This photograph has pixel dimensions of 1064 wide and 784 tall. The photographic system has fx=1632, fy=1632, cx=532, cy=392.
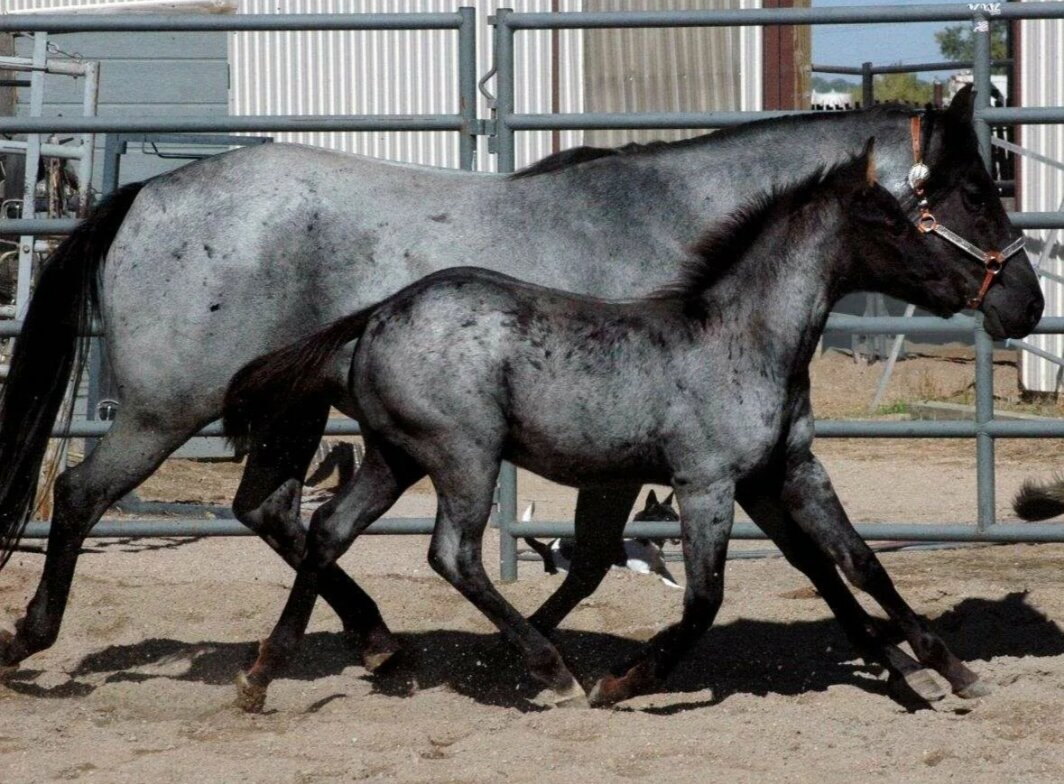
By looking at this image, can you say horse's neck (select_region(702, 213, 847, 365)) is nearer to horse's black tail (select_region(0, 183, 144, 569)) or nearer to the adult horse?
the adult horse

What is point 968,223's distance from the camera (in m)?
4.17

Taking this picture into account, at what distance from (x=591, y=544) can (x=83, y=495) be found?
4.73 feet

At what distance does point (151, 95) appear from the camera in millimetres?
13281

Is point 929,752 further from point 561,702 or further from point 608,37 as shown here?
point 608,37

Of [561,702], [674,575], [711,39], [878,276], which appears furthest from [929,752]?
[711,39]

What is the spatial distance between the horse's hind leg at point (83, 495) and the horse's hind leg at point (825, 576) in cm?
159

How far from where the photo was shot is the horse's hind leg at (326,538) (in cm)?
428

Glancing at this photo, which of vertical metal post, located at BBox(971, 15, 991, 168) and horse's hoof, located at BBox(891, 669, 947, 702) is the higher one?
vertical metal post, located at BBox(971, 15, 991, 168)

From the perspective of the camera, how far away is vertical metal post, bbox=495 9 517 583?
559 cm

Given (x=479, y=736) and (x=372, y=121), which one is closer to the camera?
(x=479, y=736)

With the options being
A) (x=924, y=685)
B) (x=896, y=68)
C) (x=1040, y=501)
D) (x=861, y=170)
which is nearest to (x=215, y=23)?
(x=861, y=170)

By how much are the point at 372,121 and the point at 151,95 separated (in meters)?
8.37

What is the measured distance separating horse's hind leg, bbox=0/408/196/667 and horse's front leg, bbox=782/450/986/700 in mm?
1653

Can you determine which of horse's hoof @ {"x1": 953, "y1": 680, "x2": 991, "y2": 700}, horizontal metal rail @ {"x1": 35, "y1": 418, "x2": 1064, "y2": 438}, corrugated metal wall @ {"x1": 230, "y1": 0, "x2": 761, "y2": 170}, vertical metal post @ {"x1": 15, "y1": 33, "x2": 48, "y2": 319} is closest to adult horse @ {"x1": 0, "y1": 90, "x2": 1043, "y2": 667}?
horse's hoof @ {"x1": 953, "y1": 680, "x2": 991, "y2": 700}
